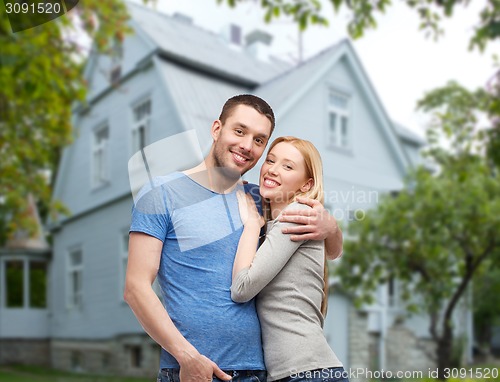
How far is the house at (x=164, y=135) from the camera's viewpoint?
11.4 metres

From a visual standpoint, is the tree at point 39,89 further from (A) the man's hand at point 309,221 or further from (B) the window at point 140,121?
(A) the man's hand at point 309,221

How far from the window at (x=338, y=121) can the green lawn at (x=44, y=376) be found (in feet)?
16.5

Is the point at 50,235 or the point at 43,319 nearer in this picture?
the point at 43,319

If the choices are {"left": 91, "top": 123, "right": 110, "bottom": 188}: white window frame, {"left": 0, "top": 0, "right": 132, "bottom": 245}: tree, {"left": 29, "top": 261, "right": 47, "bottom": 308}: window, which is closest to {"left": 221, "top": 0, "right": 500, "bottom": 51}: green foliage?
{"left": 0, "top": 0, "right": 132, "bottom": 245}: tree

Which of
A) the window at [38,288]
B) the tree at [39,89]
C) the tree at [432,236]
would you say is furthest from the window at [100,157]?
the tree at [432,236]

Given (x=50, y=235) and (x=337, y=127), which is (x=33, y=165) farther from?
(x=50, y=235)

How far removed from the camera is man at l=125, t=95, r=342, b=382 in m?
1.44

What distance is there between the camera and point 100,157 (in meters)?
14.3

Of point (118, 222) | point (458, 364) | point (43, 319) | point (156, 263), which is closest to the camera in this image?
point (156, 263)

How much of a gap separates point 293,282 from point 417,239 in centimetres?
947

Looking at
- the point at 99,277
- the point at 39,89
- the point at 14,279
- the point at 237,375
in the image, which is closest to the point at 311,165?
the point at 237,375

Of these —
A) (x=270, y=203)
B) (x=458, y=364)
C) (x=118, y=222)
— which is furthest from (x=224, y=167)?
(x=458, y=364)

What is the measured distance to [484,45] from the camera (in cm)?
713

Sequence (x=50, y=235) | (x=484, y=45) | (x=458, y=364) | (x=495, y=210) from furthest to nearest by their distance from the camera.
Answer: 1. (x=50, y=235)
2. (x=458, y=364)
3. (x=495, y=210)
4. (x=484, y=45)
